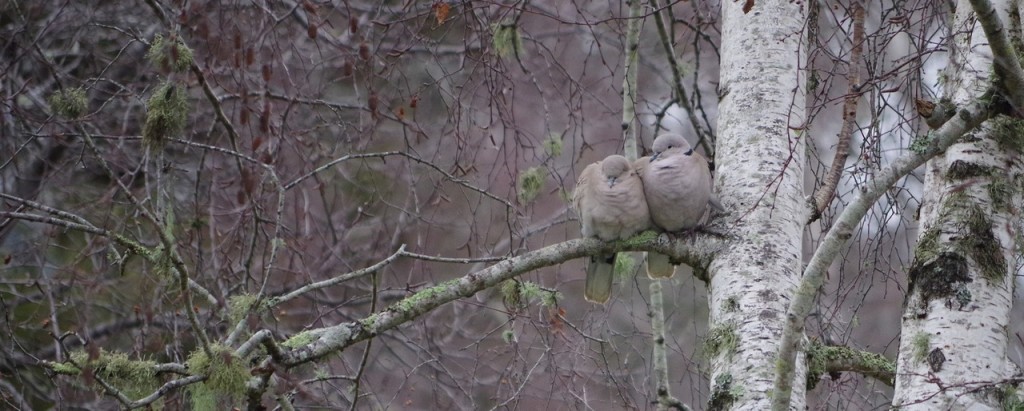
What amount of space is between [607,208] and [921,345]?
134cm

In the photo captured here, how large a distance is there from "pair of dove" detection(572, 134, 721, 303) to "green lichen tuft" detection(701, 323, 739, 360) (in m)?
0.52

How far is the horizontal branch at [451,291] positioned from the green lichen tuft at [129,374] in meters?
0.45

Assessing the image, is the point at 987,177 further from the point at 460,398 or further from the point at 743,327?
the point at 460,398

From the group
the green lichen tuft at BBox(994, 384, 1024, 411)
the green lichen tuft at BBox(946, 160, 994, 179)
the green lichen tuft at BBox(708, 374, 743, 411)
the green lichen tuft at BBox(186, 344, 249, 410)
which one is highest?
the green lichen tuft at BBox(946, 160, 994, 179)

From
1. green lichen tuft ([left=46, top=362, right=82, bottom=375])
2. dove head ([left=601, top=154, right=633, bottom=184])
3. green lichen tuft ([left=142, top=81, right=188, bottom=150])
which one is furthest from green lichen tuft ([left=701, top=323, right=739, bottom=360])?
green lichen tuft ([left=46, top=362, right=82, bottom=375])

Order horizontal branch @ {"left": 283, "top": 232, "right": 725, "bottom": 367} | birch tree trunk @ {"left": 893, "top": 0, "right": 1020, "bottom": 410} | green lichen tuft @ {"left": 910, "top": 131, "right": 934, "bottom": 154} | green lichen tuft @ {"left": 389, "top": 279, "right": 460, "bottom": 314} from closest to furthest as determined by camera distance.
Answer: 1. green lichen tuft @ {"left": 910, "top": 131, "right": 934, "bottom": 154}
2. birch tree trunk @ {"left": 893, "top": 0, "right": 1020, "bottom": 410}
3. horizontal branch @ {"left": 283, "top": 232, "right": 725, "bottom": 367}
4. green lichen tuft @ {"left": 389, "top": 279, "right": 460, "bottom": 314}

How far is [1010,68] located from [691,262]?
121cm

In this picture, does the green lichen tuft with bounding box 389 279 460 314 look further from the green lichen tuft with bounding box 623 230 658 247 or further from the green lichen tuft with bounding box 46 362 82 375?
the green lichen tuft with bounding box 46 362 82 375

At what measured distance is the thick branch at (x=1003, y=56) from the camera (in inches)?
109

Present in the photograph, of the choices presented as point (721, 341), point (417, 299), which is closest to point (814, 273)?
point (721, 341)

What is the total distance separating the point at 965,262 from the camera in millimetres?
3162

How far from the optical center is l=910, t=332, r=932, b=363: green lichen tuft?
10.1 feet

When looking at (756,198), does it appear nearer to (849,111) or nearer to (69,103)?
(849,111)

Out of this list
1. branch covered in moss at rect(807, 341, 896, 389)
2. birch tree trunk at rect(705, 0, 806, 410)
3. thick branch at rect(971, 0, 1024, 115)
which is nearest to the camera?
thick branch at rect(971, 0, 1024, 115)
